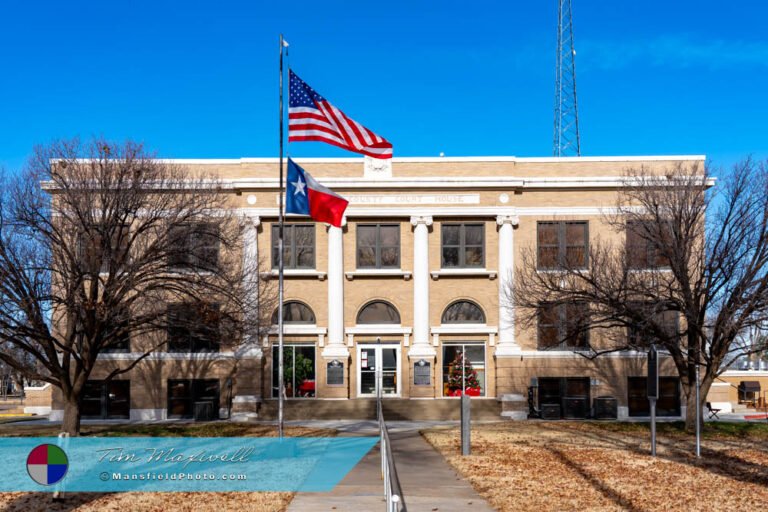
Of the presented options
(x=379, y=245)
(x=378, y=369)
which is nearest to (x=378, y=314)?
(x=378, y=369)

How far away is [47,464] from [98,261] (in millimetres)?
10679

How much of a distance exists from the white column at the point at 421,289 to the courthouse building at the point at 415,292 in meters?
0.05

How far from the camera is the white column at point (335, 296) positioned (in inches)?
1406

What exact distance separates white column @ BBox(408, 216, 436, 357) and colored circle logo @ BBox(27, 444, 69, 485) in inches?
892

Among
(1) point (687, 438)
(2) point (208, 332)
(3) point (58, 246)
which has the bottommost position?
(1) point (687, 438)

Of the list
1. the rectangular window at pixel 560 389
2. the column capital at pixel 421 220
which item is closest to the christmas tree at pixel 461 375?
the rectangular window at pixel 560 389

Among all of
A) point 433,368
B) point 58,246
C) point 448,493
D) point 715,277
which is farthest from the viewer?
point 433,368

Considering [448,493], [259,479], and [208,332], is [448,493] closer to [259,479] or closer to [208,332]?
[259,479]

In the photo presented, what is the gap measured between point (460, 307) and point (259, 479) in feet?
66.6

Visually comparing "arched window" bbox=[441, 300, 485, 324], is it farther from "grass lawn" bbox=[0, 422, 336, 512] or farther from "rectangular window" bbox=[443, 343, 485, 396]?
"grass lawn" bbox=[0, 422, 336, 512]

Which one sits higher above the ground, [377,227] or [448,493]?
[377,227]

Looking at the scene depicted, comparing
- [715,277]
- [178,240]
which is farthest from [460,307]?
[178,240]

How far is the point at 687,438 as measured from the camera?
85.6ft

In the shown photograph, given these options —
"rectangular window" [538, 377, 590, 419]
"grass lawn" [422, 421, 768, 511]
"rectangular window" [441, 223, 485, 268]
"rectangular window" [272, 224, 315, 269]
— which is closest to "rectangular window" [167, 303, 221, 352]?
"grass lawn" [422, 421, 768, 511]
